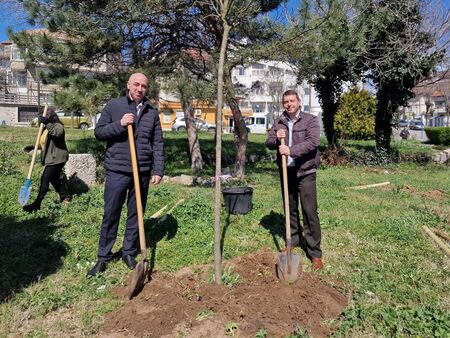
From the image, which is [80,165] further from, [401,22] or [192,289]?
[401,22]

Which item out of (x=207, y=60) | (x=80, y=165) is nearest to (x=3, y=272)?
(x=80, y=165)

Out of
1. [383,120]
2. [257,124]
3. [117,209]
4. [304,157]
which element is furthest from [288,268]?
[257,124]

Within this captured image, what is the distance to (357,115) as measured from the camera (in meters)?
21.1

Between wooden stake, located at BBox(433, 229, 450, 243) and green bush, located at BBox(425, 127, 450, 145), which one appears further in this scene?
green bush, located at BBox(425, 127, 450, 145)

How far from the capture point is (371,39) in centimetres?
1198

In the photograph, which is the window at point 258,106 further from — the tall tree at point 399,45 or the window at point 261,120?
the tall tree at point 399,45

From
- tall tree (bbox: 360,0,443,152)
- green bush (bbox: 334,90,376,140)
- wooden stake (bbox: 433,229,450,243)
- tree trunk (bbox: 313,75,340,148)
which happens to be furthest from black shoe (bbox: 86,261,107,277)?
green bush (bbox: 334,90,376,140)

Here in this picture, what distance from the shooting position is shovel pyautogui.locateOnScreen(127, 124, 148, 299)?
3.56 metres

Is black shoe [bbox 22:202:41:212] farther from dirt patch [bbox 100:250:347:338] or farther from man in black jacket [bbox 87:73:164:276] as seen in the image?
dirt patch [bbox 100:250:347:338]

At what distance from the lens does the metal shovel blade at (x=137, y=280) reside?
3539mm

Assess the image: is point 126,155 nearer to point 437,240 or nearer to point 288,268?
point 288,268

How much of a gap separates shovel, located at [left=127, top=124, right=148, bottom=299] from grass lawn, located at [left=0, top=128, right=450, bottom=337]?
18 centimetres

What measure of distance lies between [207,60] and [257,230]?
512 centimetres

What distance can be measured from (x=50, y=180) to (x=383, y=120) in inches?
430
